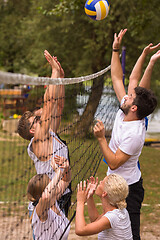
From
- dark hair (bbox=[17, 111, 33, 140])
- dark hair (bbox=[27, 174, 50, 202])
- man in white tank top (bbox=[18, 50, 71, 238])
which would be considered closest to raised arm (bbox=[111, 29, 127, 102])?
man in white tank top (bbox=[18, 50, 71, 238])

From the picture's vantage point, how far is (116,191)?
107 inches

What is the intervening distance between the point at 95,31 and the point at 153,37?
176cm

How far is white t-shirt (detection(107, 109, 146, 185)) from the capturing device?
298 centimetres

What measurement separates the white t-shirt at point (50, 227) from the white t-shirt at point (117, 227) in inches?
14.1

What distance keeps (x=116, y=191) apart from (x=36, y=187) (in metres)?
0.60

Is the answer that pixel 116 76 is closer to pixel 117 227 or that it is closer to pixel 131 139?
pixel 131 139

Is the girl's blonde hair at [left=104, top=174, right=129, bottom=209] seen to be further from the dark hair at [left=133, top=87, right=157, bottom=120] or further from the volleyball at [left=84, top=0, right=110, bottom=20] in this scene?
the volleyball at [left=84, top=0, right=110, bottom=20]

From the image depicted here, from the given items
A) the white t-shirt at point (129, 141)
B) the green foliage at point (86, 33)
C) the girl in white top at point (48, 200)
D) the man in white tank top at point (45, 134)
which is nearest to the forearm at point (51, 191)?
the girl in white top at point (48, 200)

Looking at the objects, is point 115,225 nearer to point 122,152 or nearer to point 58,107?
point 122,152

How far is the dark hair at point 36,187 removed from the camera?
2.79m

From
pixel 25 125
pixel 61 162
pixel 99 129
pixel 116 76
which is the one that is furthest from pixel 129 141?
pixel 116 76

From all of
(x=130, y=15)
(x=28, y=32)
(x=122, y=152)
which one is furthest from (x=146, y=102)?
(x=28, y=32)

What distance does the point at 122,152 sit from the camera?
2.97m

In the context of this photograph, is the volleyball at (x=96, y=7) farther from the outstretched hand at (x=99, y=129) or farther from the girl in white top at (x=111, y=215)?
the girl in white top at (x=111, y=215)
